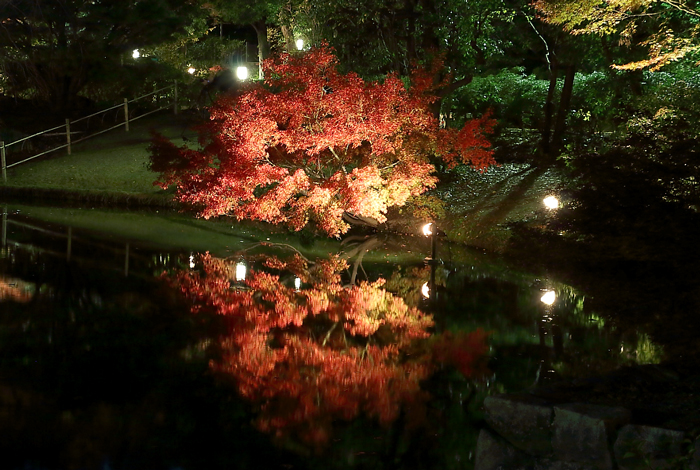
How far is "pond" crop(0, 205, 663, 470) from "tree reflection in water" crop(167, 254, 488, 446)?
24 millimetres

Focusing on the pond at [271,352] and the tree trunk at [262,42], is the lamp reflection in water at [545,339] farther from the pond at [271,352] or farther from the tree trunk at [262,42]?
the tree trunk at [262,42]

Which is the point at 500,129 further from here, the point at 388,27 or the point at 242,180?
the point at 242,180

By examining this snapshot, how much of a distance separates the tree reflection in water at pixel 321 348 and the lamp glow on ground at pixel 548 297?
198 cm

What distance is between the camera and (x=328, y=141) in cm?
1341

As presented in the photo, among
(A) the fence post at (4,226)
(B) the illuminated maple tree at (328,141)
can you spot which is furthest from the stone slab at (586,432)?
(A) the fence post at (4,226)

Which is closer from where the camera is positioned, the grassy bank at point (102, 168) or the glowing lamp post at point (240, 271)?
the glowing lamp post at point (240, 271)

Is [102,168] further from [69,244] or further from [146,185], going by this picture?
[69,244]

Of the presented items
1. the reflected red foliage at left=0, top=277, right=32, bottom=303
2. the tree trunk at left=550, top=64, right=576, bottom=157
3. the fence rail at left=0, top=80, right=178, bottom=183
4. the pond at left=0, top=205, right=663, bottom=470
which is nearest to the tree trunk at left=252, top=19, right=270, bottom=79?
the fence rail at left=0, top=80, right=178, bottom=183

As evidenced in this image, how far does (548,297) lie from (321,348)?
4039 mm

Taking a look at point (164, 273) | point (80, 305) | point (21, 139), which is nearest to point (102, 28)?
point (21, 139)

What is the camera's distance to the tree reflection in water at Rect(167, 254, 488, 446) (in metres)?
6.11

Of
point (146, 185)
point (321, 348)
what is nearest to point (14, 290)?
point (321, 348)

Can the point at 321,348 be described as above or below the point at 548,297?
below

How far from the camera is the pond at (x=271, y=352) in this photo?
544 cm
